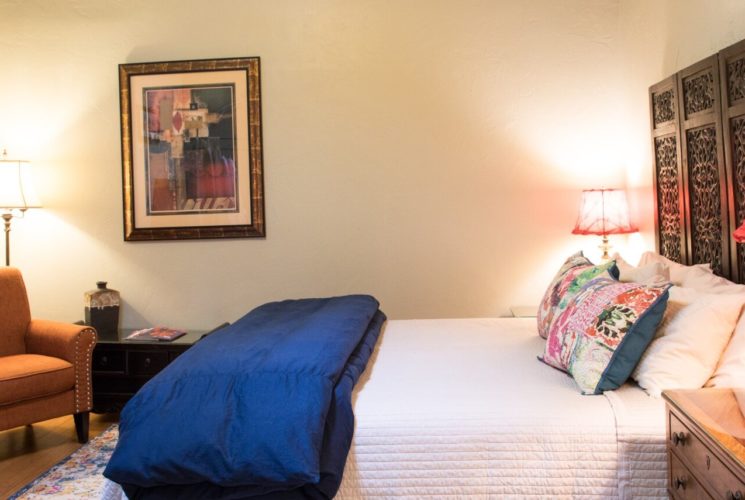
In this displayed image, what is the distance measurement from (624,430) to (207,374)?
1.25m

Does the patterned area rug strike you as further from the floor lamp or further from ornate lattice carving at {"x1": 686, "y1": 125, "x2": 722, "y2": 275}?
ornate lattice carving at {"x1": 686, "y1": 125, "x2": 722, "y2": 275}

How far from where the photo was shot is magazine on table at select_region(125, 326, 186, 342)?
13.0 ft

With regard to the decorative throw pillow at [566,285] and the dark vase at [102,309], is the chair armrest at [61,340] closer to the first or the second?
the dark vase at [102,309]

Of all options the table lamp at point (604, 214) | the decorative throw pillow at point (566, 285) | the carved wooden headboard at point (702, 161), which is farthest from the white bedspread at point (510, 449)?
the table lamp at point (604, 214)

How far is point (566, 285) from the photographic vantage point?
2926mm

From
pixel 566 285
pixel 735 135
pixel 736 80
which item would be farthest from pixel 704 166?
pixel 566 285

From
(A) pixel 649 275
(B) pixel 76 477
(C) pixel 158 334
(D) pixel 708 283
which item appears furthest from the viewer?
(C) pixel 158 334

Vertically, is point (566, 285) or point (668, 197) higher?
point (668, 197)

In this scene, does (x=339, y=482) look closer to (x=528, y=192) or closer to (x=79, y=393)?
(x=79, y=393)

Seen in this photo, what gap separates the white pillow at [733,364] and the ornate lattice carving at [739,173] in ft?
1.76

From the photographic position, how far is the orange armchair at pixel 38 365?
10.9 ft

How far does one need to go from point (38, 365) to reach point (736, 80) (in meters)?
3.36

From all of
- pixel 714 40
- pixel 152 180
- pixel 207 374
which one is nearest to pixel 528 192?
pixel 714 40

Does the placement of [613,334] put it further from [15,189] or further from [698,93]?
[15,189]
